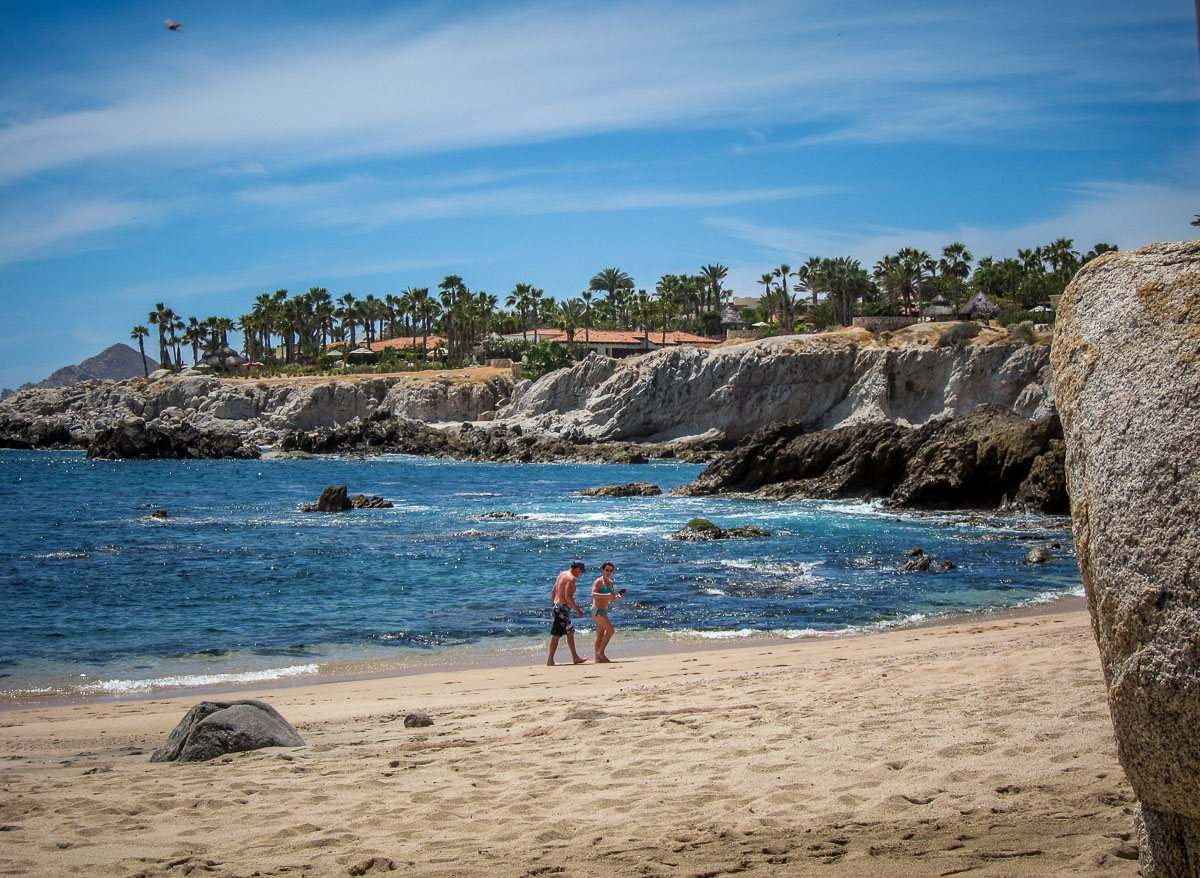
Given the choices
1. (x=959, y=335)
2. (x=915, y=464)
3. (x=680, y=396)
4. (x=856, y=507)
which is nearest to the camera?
(x=856, y=507)

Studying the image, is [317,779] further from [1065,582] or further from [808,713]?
[1065,582]

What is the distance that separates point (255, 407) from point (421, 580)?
81466 millimetres

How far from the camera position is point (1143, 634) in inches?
125

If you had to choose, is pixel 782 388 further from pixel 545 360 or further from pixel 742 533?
pixel 742 533

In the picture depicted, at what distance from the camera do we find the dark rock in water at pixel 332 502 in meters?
38.6

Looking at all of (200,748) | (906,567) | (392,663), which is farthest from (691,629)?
(200,748)

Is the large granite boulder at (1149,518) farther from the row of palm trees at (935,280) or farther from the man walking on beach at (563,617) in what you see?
the row of palm trees at (935,280)

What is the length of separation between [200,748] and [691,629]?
9673 mm

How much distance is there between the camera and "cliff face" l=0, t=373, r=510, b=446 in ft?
303

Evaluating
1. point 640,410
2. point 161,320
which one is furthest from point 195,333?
point 640,410

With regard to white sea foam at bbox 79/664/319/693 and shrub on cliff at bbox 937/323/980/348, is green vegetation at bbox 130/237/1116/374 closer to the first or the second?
shrub on cliff at bbox 937/323/980/348

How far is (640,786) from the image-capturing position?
6191 mm

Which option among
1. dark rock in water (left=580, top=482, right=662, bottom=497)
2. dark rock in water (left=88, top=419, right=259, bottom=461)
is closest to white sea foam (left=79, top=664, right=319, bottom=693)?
dark rock in water (left=580, top=482, right=662, bottom=497)

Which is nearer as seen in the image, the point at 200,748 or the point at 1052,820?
the point at 1052,820
